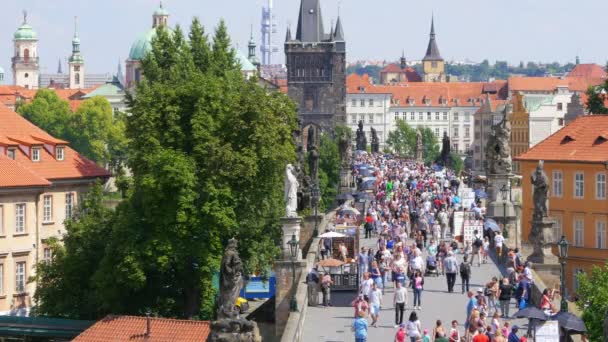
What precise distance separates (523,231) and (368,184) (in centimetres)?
868

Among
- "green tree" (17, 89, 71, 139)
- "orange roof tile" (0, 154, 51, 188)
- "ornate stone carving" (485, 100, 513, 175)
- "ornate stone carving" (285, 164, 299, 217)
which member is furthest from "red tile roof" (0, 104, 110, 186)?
"green tree" (17, 89, 71, 139)

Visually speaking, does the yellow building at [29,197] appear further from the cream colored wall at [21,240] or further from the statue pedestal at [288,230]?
the statue pedestal at [288,230]

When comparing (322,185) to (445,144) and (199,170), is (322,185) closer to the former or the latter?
(445,144)

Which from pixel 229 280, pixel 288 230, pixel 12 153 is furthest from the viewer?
pixel 12 153

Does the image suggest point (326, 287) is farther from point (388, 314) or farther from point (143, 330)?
point (143, 330)

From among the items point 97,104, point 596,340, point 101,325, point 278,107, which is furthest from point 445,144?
point 97,104

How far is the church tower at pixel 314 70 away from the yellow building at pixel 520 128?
31640 mm

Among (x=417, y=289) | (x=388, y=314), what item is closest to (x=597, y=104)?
(x=388, y=314)

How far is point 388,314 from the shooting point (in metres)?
32.4

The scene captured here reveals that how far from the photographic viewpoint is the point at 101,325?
38.4 meters

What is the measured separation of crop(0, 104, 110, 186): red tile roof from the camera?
58.8 meters

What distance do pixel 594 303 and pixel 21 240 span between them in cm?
2682

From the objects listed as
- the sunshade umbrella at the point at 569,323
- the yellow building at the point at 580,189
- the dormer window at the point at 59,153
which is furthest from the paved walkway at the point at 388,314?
the dormer window at the point at 59,153

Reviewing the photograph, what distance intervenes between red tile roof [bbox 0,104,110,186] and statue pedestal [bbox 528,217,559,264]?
22.8 m
